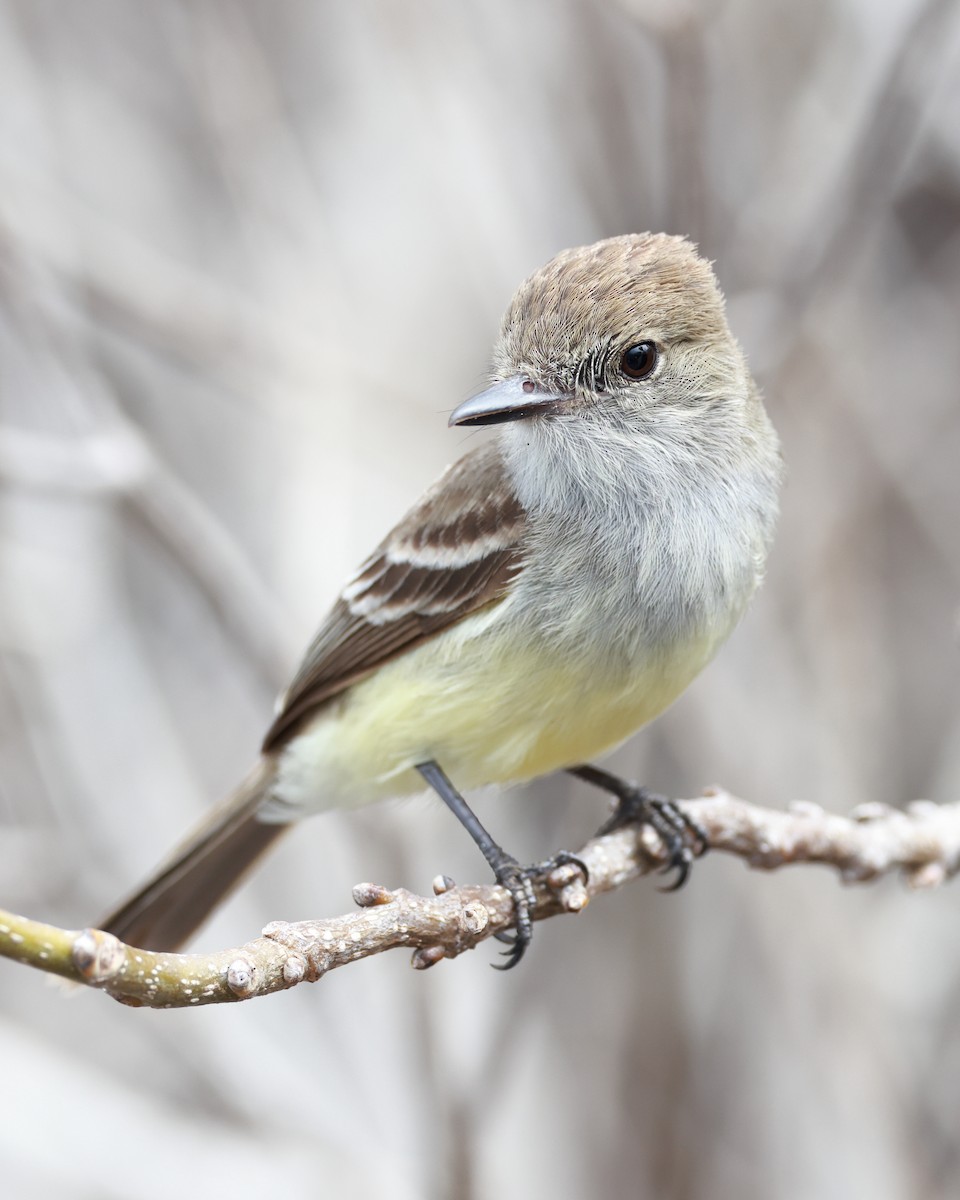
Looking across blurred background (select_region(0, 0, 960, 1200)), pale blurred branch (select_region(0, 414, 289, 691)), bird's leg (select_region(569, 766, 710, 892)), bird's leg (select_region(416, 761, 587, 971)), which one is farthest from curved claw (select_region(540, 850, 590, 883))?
pale blurred branch (select_region(0, 414, 289, 691))

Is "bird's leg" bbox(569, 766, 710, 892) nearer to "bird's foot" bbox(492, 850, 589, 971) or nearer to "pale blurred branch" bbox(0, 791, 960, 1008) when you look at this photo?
"pale blurred branch" bbox(0, 791, 960, 1008)

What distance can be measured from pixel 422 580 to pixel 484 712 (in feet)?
1.47

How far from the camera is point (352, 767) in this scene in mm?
3264

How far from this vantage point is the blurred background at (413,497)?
377cm

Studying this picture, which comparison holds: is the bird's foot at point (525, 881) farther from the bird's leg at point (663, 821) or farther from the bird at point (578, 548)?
the bird's leg at point (663, 821)

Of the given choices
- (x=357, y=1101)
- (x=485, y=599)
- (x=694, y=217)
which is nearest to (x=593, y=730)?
(x=485, y=599)

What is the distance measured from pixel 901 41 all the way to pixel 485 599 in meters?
2.02

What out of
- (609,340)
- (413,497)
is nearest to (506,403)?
(609,340)

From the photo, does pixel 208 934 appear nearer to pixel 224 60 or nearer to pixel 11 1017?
pixel 11 1017

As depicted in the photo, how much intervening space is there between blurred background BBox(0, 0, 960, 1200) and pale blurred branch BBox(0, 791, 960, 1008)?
90 cm

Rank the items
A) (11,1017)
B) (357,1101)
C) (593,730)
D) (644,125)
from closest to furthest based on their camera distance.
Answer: (593,730), (357,1101), (644,125), (11,1017)

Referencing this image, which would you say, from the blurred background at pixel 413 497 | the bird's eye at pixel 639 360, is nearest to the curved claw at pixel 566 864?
the blurred background at pixel 413 497

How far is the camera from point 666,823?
126 inches

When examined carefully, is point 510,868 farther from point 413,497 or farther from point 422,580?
point 413,497
